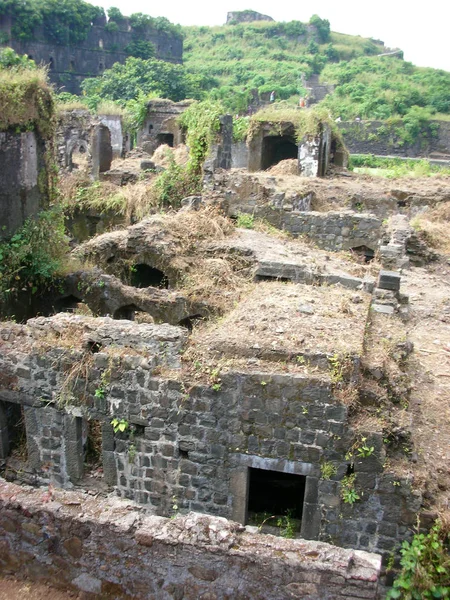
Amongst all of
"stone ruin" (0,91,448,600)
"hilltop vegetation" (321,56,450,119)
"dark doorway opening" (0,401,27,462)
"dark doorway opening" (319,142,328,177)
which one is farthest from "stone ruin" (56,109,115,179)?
"hilltop vegetation" (321,56,450,119)

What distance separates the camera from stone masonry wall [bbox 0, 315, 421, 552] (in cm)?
617

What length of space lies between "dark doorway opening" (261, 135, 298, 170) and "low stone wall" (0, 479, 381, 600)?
22.7m

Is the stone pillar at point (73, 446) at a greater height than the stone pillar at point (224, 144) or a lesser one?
lesser

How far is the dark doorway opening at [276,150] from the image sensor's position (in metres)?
26.2

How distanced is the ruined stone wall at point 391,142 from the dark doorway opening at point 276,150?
1327cm

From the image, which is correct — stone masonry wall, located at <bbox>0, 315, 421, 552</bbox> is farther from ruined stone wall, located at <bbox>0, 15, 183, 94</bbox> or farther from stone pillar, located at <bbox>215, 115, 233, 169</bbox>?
ruined stone wall, located at <bbox>0, 15, 183, 94</bbox>

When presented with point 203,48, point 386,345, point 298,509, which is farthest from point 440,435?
point 203,48

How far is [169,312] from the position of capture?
36.6 feet

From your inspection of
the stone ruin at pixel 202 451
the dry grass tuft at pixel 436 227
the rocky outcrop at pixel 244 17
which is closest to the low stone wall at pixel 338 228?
the dry grass tuft at pixel 436 227

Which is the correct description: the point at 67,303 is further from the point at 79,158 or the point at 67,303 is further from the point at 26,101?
the point at 79,158

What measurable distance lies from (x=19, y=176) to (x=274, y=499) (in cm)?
831

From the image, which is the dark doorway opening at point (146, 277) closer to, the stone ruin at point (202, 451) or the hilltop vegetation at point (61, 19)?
the stone ruin at point (202, 451)

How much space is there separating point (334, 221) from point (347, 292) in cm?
734

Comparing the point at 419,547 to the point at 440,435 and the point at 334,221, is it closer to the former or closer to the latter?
the point at 440,435
